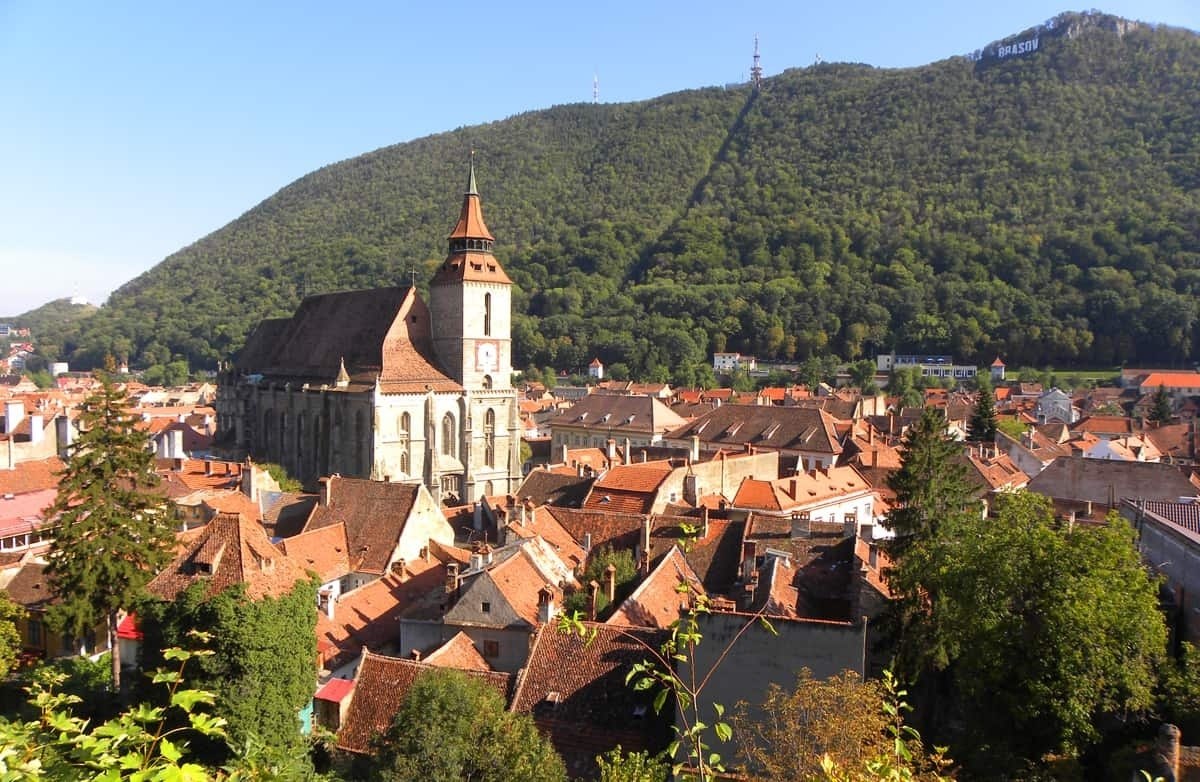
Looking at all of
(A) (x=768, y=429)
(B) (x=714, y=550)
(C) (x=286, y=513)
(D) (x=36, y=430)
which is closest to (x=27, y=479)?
(C) (x=286, y=513)

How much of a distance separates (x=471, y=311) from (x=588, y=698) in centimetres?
4021

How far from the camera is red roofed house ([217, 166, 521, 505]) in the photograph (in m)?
54.8

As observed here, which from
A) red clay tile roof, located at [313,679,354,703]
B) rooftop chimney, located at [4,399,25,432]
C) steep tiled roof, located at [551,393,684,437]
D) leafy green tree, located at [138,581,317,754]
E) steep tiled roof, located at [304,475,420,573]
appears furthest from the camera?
steep tiled roof, located at [551,393,684,437]

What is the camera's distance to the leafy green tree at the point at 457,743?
667 inches

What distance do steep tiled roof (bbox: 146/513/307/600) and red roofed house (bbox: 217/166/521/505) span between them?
2995 cm

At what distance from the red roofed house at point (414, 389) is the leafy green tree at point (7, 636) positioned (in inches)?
1090

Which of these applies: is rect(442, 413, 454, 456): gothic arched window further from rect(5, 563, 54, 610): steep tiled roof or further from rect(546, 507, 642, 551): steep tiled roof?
rect(5, 563, 54, 610): steep tiled roof

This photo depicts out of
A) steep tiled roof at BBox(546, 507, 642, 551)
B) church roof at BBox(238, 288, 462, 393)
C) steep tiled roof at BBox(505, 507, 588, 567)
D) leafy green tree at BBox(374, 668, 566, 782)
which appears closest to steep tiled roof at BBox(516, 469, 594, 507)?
steep tiled roof at BBox(546, 507, 642, 551)

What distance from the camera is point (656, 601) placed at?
26.1 metres

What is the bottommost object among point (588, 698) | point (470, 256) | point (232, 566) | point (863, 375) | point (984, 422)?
point (588, 698)

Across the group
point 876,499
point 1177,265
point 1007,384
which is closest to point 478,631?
point 876,499

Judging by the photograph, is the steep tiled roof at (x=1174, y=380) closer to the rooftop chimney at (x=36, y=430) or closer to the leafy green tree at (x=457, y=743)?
the leafy green tree at (x=457, y=743)

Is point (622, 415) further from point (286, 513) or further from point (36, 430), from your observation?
point (36, 430)

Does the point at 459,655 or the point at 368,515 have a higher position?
the point at 368,515
